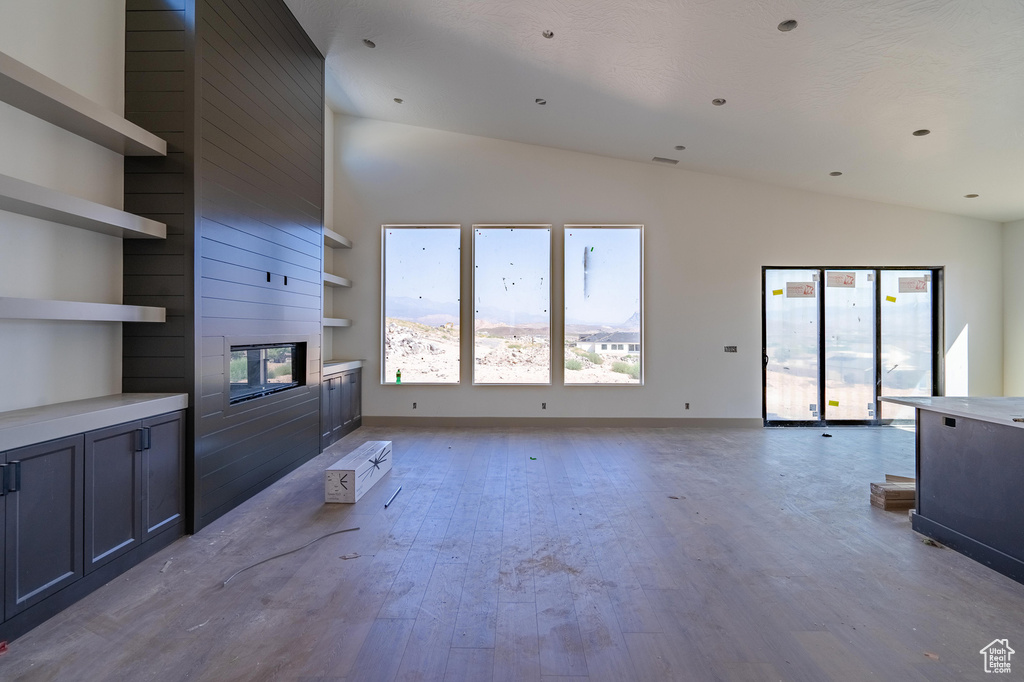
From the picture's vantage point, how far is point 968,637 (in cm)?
194

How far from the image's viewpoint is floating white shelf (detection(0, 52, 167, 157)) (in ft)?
6.55

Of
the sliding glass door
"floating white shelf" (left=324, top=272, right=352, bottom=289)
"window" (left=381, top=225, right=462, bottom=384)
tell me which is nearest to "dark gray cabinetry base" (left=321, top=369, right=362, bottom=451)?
"window" (left=381, top=225, right=462, bottom=384)

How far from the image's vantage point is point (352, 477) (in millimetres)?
3473

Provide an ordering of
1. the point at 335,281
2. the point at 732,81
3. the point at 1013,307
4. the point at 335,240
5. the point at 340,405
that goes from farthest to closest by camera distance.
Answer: the point at 1013,307
the point at 335,240
the point at 335,281
the point at 340,405
the point at 732,81

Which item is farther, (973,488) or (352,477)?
(352,477)

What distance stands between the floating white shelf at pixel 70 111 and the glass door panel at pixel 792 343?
684 centimetres

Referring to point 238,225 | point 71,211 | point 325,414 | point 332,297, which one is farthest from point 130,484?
point 332,297

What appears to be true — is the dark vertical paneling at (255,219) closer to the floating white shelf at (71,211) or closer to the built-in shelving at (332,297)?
the floating white shelf at (71,211)

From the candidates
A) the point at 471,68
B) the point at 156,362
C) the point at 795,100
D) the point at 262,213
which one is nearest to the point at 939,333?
the point at 795,100

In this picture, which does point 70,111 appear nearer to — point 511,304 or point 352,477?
point 352,477

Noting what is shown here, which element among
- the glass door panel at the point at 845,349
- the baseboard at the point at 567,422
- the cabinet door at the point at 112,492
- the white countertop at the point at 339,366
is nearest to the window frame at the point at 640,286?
the baseboard at the point at 567,422

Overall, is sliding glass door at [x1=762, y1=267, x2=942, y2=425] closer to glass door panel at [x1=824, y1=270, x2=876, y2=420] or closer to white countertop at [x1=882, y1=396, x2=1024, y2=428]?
glass door panel at [x1=824, y1=270, x2=876, y2=420]

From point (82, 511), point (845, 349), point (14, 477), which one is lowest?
point (82, 511)

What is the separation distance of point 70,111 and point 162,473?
2.01 metres
